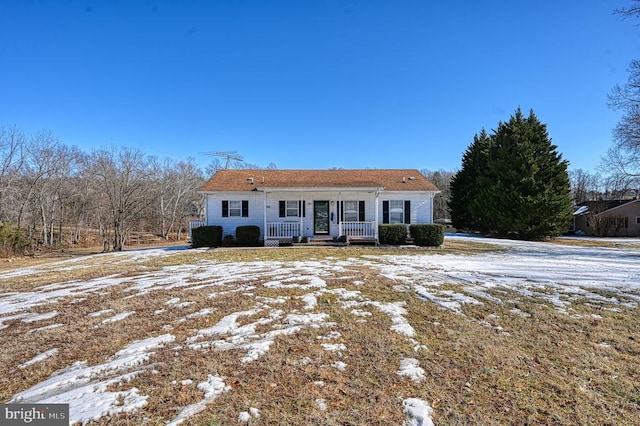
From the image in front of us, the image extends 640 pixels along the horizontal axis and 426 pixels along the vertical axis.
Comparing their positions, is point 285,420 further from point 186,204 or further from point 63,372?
point 186,204

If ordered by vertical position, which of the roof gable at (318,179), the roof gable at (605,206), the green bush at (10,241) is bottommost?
the green bush at (10,241)

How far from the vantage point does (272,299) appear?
5617 millimetres

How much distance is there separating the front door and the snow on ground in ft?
22.7

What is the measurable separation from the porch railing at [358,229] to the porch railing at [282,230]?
2.59 m

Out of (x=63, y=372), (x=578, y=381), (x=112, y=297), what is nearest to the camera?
(x=578, y=381)

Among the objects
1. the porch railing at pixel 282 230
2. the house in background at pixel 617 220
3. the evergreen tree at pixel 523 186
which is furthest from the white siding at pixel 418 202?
the house in background at pixel 617 220

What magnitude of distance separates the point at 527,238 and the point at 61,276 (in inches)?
991

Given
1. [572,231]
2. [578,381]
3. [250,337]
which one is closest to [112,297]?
[250,337]

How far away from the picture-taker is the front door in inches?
678

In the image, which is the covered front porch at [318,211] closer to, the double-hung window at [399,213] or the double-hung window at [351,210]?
the double-hung window at [351,210]

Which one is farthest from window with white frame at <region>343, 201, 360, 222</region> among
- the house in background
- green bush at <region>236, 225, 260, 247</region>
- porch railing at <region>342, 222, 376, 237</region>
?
the house in background

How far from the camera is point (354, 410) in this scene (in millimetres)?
2512

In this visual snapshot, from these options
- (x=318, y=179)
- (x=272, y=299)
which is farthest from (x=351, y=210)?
(x=272, y=299)

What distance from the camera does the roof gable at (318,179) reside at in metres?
16.8
